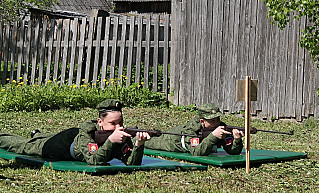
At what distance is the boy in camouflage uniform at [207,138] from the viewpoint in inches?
251

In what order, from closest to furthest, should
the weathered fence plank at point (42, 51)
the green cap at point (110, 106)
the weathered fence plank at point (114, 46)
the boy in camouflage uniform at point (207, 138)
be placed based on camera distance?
the green cap at point (110, 106), the boy in camouflage uniform at point (207, 138), the weathered fence plank at point (114, 46), the weathered fence plank at point (42, 51)

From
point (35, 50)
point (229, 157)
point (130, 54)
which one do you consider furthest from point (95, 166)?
point (35, 50)

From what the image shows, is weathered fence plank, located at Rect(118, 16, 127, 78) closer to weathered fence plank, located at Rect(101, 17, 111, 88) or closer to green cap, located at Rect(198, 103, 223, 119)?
weathered fence plank, located at Rect(101, 17, 111, 88)

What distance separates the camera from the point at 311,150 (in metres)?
8.20

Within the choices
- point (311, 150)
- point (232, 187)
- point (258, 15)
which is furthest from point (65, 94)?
point (232, 187)

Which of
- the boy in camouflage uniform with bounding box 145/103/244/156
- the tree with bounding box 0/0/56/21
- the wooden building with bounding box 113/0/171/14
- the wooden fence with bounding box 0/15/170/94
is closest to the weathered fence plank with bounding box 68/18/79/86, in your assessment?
the wooden fence with bounding box 0/15/170/94

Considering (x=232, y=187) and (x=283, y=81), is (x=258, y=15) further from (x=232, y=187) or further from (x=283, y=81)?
(x=232, y=187)

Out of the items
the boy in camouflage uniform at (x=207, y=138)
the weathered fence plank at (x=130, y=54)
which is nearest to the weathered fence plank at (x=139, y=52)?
the weathered fence plank at (x=130, y=54)

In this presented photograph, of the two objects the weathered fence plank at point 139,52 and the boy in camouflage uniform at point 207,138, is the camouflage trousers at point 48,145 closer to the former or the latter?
the boy in camouflage uniform at point 207,138

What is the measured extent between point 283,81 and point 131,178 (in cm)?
706

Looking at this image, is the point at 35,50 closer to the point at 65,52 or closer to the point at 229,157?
the point at 65,52

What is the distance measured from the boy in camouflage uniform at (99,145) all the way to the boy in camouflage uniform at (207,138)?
1179 mm

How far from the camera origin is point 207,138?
21.2 feet

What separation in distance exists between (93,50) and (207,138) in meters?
7.30
